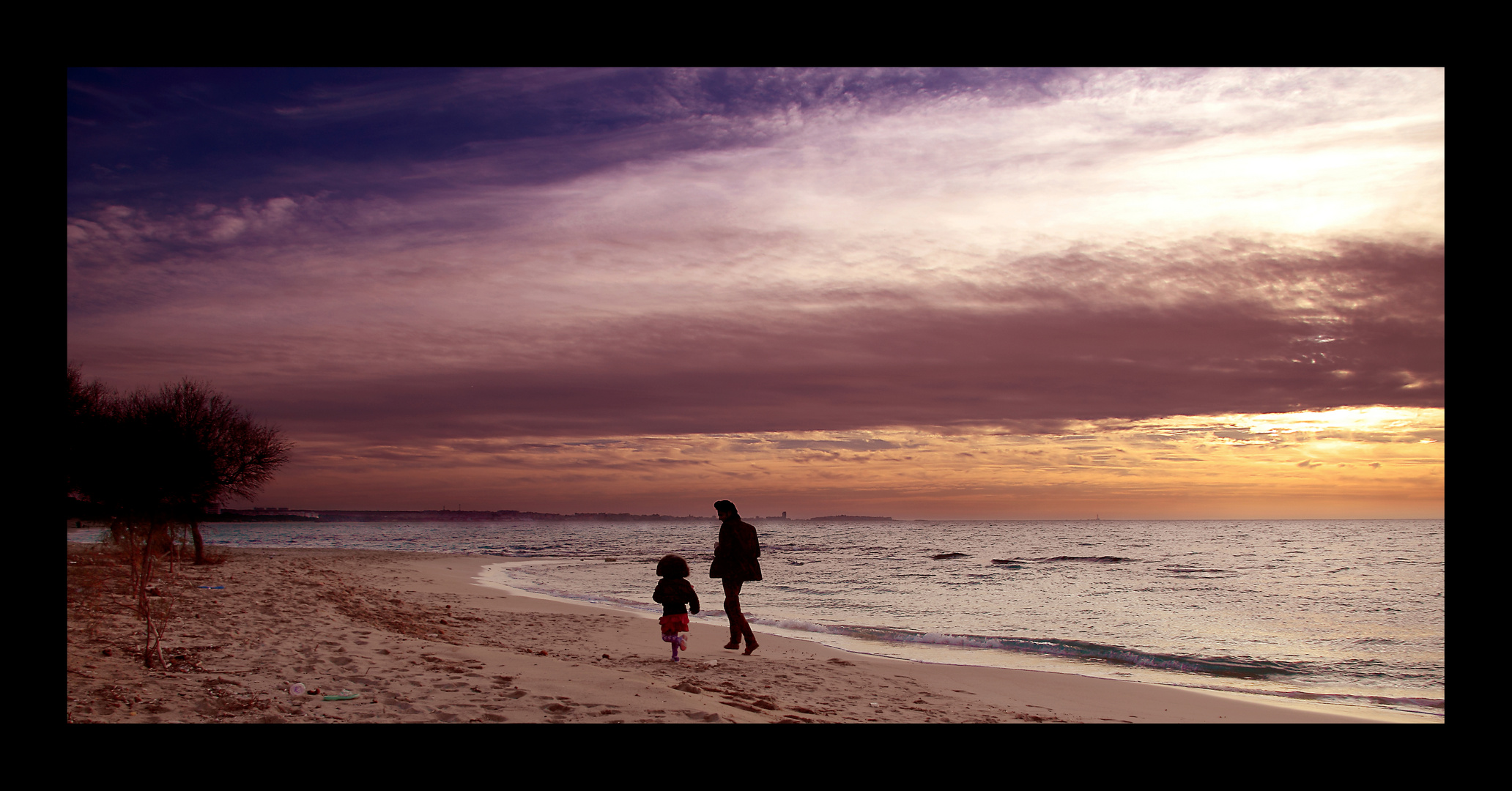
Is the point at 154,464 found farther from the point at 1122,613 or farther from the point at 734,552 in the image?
the point at 1122,613

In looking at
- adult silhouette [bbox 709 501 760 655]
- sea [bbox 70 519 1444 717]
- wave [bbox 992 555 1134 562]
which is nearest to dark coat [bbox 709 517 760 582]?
adult silhouette [bbox 709 501 760 655]

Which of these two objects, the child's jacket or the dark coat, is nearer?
the child's jacket

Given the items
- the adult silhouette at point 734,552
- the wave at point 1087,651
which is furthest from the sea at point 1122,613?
the adult silhouette at point 734,552

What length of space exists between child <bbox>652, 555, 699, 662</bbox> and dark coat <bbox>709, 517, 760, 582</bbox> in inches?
15.4

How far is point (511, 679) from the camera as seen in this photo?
7.46 meters

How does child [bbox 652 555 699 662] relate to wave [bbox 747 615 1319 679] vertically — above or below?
above

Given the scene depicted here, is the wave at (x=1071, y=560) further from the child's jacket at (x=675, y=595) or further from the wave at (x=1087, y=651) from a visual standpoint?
the child's jacket at (x=675, y=595)

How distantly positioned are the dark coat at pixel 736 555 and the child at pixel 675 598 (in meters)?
0.39

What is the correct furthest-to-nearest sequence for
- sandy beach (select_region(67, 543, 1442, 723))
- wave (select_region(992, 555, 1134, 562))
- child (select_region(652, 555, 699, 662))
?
wave (select_region(992, 555, 1134, 562))
child (select_region(652, 555, 699, 662))
sandy beach (select_region(67, 543, 1442, 723))

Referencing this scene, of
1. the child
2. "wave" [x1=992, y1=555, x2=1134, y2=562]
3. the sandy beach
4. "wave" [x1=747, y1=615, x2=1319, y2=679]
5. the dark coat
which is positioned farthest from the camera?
"wave" [x1=992, y1=555, x2=1134, y2=562]

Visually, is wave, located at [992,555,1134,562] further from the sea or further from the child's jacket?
the child's jacket

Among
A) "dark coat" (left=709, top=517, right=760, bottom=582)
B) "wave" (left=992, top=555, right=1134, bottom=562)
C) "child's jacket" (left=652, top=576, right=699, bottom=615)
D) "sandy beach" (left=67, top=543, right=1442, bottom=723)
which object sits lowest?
"wave" (left=992, top=555, right=1134, bottom=562)

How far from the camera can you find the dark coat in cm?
954

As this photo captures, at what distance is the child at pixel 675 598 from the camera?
30.7 feet
